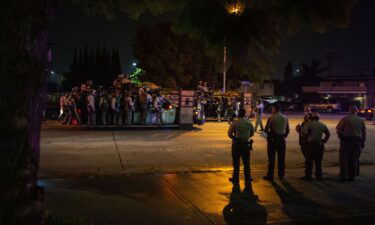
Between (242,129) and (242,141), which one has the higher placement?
(242,129)

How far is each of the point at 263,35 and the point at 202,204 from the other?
326 centimetres

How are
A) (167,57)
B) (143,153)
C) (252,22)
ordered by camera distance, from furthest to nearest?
(167,57), (143,153), (252,22)

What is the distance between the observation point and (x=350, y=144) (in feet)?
29.8

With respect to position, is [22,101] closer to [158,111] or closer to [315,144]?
[315,144]

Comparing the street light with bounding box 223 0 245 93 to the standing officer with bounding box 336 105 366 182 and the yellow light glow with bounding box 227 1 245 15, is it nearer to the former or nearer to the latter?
the yellow light glow with bounding box 227 1 245 15

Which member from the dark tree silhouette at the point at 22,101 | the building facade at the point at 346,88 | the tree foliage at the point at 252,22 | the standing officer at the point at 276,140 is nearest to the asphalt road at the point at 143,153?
the standing officer at the point at 276,140

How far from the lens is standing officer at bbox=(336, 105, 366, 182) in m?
9.06

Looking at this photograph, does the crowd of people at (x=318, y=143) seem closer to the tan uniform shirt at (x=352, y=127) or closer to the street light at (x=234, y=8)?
the tan uniform shirt at (x=352, y=127)

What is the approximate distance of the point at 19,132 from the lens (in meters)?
3.30

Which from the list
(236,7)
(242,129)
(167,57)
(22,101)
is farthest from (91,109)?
(167,57)

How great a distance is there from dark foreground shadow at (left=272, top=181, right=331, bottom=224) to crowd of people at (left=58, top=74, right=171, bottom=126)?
1265cm

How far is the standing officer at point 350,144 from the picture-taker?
29.7ft

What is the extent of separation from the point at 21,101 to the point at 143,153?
31.0ft

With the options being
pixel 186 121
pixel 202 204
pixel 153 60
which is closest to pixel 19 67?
pixel 202 204
